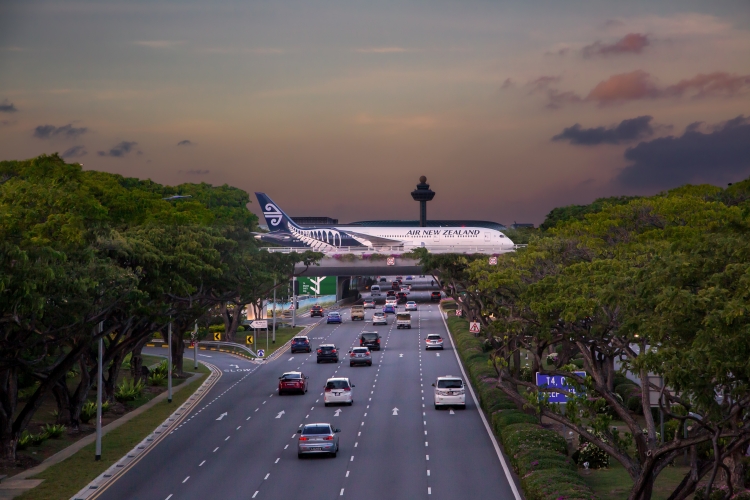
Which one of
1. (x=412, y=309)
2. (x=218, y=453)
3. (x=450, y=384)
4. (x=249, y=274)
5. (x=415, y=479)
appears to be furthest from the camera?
(x=412, y=309)

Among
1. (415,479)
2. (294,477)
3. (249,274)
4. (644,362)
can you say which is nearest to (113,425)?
(249,274)

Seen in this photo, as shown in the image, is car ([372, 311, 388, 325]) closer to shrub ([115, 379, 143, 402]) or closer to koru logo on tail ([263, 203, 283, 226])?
koru logo on tail ([263, 203, 283, 226])

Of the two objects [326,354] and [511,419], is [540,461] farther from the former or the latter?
[326,354]

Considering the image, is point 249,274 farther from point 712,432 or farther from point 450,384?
point 712,432

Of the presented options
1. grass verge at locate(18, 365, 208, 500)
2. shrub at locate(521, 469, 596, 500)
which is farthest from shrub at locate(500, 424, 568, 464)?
grass verge at locate(18, 365, 208, 500)

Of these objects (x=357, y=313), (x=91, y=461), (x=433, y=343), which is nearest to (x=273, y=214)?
(x=357, y=313)

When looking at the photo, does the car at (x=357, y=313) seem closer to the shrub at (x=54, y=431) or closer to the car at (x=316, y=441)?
the shrub at (x=54, y=431)
